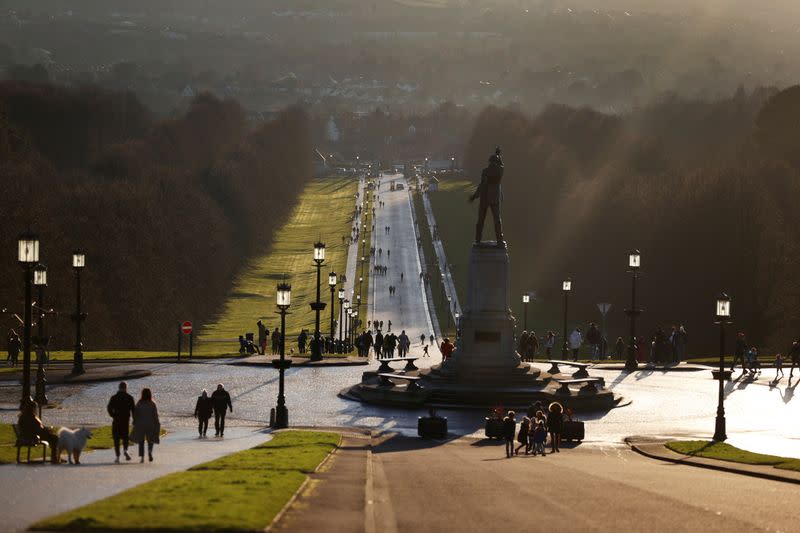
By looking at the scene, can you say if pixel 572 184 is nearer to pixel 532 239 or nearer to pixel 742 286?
pixel 532 239

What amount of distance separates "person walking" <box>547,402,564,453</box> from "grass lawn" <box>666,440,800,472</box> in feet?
8.79

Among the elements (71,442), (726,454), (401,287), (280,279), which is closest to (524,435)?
(726,454)

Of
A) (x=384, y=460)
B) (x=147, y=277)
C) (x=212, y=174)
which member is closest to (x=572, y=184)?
(x=212, y=174)

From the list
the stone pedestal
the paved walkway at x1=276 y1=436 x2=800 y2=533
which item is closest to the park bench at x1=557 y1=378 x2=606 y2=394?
the stone pedestal

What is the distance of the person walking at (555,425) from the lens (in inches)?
1612

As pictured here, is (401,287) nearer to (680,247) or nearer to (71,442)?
(680,247)

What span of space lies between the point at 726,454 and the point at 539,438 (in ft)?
14.6

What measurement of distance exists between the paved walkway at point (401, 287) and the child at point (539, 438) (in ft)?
122

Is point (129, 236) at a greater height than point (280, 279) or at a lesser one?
greater

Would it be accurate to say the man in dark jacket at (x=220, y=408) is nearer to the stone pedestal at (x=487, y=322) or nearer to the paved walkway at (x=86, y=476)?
the paved walkway at (x=86, y=476)

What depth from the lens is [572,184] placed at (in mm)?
167375

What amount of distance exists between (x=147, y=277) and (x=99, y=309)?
15.0 meters

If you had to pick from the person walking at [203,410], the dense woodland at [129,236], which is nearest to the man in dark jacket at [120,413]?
the person walking at [203,410]

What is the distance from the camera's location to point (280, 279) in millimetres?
143500
